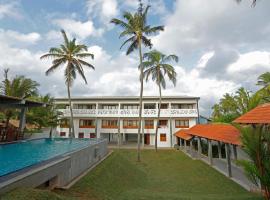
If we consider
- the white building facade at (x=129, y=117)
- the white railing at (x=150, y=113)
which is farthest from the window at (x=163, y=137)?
the white railing at (x=150, y=113)

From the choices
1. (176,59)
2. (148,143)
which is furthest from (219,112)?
(176,59)

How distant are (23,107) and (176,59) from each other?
56.0 ft

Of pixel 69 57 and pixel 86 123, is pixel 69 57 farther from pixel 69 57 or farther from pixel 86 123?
pixel 86 123

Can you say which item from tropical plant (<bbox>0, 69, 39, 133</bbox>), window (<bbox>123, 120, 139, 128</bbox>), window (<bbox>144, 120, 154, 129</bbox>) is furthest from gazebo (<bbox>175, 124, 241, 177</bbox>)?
tropical plant (<bbox>0, 69, 39, 133</bbox>)

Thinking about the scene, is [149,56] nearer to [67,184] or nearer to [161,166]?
[161,166]

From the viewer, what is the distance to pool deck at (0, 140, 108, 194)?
5611mm

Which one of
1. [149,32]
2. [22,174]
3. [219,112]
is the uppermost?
[149,32]

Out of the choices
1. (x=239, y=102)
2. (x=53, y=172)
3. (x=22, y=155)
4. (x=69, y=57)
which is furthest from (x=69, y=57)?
(x=239, y=102)

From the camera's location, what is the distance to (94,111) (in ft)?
103

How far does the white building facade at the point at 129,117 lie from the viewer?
98.9 ft

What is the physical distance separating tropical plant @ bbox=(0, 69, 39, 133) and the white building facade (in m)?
8.19

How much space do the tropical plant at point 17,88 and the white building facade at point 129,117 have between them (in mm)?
8191

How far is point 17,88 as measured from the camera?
70.2ft

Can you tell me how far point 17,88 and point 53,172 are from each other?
55.5ft
